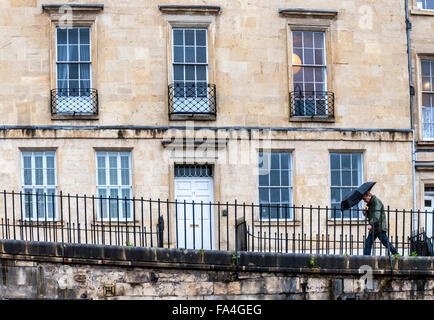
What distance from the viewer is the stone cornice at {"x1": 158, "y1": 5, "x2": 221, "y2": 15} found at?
2386cm

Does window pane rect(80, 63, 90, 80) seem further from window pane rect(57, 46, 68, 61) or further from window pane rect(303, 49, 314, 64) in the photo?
window pane rect(303, 49, 314, 64)

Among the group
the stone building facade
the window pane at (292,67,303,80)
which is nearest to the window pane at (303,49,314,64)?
the stone building facade

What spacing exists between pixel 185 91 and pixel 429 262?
10485mm

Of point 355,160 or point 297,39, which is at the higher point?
point 297,39

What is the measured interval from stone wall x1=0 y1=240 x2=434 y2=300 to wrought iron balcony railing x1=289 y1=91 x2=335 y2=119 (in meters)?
9.96

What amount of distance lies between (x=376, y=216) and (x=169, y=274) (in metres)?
5.19

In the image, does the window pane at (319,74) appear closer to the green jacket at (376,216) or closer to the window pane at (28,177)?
the green jacket at (376,216)

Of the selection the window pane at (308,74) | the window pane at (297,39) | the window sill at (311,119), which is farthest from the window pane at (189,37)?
the window sill at (311,119)

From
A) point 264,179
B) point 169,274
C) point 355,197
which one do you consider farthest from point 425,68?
point 169,274

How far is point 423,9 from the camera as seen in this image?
26.1 meters

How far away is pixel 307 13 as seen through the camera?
81.0 ft

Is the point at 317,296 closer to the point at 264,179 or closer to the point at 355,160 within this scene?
the point at 264,179
